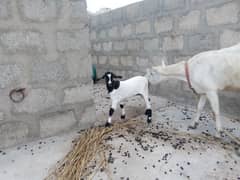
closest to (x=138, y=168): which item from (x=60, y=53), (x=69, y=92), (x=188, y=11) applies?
(x=69, y=92)

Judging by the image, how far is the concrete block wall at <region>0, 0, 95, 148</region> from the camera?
2070mm

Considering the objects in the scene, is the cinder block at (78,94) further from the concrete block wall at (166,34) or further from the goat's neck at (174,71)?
the concrete block wall at (166,34)

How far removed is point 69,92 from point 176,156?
46.8 inches

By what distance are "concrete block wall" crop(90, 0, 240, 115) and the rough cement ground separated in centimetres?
85

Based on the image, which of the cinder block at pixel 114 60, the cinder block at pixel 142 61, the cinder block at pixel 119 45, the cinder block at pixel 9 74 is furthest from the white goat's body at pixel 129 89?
the cinder block at pixel 114 60

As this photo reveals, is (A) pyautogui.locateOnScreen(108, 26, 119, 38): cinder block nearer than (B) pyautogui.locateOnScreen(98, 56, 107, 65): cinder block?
Yes

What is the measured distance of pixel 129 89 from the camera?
2.50 meters

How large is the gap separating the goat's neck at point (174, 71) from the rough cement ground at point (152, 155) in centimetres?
54

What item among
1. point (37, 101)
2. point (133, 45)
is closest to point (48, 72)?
point (37, 101)

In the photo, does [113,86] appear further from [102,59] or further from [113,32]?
[102,59]

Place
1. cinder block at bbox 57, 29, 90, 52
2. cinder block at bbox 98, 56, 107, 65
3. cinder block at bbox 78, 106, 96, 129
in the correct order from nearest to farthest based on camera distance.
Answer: cinder block at bbox 57, 29, 90, 52
cinder block at bbox 78, 106, 96, 129
cinder block at bbox 98, 56, 107, 65

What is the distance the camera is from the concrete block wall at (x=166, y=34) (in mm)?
2781

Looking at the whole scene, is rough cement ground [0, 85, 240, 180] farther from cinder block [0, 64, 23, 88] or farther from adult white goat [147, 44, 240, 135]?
cinder block [0, 64, 23, 88]

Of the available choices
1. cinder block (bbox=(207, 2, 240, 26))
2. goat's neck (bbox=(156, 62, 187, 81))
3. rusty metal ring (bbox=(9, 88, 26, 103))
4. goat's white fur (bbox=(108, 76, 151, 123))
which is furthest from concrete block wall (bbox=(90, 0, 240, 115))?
rusty metal ring (bbox=(9, 88, 26, 103))
